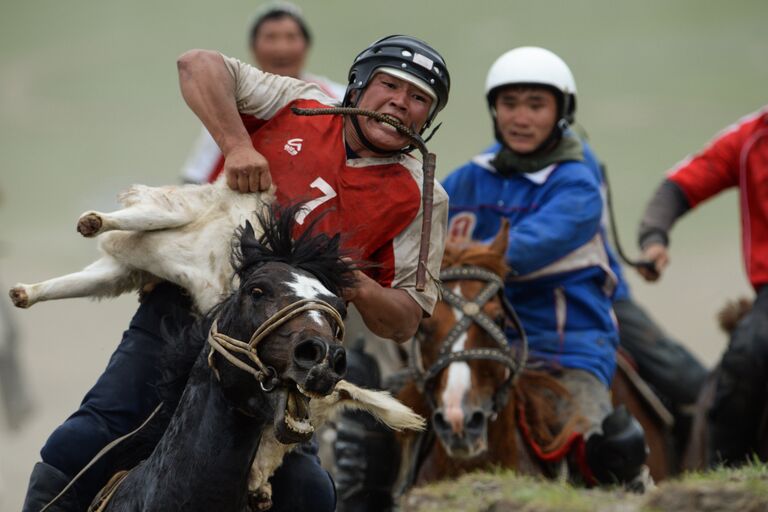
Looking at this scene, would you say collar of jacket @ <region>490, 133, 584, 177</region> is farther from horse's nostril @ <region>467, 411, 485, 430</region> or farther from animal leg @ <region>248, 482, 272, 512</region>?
animal leg @ <region>248, 482, 272, 512</region>

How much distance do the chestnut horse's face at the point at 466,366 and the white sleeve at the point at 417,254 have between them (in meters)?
2.25

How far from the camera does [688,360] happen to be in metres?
10.3

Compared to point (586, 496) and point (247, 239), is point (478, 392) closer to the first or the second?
point (586, 496)

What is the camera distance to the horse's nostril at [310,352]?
4.07 metres

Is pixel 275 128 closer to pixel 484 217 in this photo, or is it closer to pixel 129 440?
pixel 129 440

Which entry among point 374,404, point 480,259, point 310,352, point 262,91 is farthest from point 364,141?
point 480,259

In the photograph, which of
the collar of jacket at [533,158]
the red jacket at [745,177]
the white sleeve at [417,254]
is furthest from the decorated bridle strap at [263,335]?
the red jacket at [745,177]

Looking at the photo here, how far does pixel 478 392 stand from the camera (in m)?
7.79

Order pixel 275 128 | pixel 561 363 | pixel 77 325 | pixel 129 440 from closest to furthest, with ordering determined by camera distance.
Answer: pixel 129 440
pixel 275 128
pixel 561 363
pixel 77 325

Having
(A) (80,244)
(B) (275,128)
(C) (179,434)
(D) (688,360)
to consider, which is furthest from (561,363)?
(A) (80,244)

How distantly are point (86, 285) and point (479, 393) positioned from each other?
10.0ft

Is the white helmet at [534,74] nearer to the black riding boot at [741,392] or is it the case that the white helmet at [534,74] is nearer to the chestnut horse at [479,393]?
the chestnut horse at [479,393]

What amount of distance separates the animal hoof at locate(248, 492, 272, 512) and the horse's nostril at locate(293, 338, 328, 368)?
2.89 feet

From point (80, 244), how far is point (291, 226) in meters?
19.7
